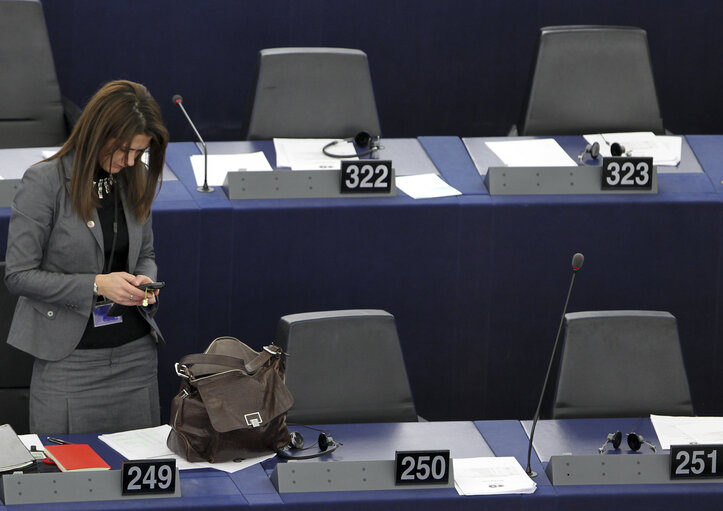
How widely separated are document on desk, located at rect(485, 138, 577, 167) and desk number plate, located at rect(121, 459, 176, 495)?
1.99 metres

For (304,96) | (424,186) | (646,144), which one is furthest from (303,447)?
(646,144)

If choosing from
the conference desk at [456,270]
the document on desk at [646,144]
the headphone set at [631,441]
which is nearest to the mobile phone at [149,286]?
the conference desk at [456,270]

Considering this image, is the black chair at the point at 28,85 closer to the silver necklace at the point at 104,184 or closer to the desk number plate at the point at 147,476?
the silver necklace at the point at 104,184

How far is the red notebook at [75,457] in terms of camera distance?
115 inches

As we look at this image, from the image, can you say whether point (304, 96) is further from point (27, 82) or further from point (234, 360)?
point (234, 360)

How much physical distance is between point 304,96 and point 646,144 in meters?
1.23

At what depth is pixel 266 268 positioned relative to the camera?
4.09m

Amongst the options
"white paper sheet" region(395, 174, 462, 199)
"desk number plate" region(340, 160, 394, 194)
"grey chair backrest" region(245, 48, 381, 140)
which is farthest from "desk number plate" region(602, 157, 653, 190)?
"grey chair backrest" region(245, 48, 381, 140)

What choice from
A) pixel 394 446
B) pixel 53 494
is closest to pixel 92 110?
pixel 53 494

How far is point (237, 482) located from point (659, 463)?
3.16ft

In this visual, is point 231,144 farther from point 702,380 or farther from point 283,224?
point 702,380

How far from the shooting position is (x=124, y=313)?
3.17 metres

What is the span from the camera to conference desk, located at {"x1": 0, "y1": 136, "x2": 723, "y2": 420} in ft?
13.3

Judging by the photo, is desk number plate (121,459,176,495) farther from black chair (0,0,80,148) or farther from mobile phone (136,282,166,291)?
black chair (0,0,80,148)
